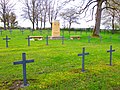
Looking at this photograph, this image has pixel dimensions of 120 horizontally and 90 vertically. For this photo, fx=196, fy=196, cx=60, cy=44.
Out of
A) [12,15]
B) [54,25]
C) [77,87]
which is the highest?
[12,15]

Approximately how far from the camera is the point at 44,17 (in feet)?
182

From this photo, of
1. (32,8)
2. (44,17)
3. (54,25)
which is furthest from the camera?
(44,17)

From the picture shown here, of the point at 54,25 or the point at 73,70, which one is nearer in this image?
the point at 73,70

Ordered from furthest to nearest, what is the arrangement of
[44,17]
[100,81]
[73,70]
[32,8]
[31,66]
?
1. [44,17]
2. [32,8]
3. [31,66]
4. [73,70]
5. [100,81]

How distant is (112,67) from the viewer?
8172 mm

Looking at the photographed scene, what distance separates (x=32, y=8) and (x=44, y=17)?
26.9 feet

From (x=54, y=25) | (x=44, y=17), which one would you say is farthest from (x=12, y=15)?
(x=54, y=25)

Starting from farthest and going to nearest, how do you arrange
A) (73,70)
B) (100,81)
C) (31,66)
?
(31,66), (73,70), (100,81)

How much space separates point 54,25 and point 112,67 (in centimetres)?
1799

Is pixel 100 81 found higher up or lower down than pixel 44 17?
lower down

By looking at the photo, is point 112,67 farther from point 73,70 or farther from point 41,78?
point 41,78

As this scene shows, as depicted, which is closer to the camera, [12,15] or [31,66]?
[31,66]

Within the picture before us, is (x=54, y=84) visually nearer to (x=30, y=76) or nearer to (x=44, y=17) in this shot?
(x=30, y=76)

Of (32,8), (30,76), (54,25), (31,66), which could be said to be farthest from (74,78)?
(32,8)
